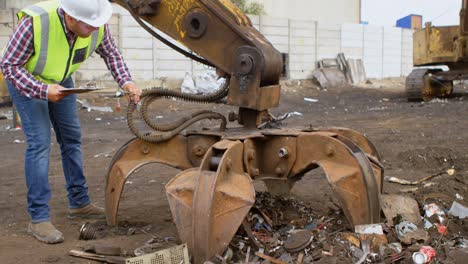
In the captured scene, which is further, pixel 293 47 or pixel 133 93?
pixel 293 47

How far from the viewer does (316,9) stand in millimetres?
32312

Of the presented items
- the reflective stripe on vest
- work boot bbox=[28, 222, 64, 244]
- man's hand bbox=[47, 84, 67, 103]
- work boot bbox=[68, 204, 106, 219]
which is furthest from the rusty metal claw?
the reflective stripe on vest

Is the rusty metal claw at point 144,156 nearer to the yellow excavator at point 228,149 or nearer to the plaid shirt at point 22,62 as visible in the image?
the yellow excavator at point 228,149

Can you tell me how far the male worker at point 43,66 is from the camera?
3.69 m

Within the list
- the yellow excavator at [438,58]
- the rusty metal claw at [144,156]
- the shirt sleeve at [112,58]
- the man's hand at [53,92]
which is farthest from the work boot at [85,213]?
the yellow excavator at [438,58]

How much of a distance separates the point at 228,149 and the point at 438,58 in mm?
12222

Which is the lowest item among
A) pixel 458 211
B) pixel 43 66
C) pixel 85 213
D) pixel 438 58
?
pixel 85 213

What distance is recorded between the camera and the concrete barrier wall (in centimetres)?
1673

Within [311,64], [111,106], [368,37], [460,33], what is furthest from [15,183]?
[368,37]

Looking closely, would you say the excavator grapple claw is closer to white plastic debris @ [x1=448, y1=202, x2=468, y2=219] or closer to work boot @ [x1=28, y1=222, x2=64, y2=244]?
work boot @ [x1=28, y1=222, x2=64, y2=244]

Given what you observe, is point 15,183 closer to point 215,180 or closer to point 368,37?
point 215,180

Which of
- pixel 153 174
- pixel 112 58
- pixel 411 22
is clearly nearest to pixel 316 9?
pixel 411 22

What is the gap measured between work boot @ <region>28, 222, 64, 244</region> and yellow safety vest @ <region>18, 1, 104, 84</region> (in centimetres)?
97

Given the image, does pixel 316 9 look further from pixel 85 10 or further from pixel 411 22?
pixel 85 10
